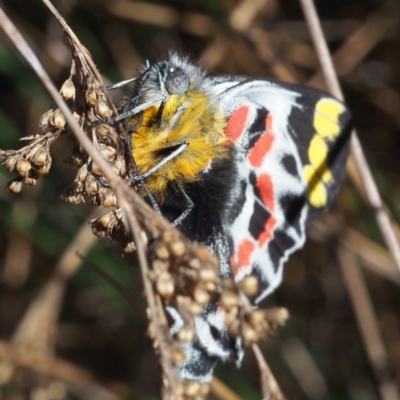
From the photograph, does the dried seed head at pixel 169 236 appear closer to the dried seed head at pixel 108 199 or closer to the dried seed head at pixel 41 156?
the dried seed head at pixel 108 199

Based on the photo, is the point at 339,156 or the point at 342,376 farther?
the point at 342,376

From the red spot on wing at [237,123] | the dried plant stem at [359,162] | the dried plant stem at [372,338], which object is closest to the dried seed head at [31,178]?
the red spot on wing at [237,123]

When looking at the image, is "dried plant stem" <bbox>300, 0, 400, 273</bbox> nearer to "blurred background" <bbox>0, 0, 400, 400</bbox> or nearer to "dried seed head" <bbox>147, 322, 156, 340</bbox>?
"blurred background" <bbox>0, 0, 400, 400</bbox>

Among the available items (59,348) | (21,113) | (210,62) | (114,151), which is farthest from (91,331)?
(114,151)

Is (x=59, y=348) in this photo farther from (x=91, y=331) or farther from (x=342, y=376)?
(x=342, y=376)

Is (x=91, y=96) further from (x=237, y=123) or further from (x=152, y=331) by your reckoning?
(x=237, y=123)
